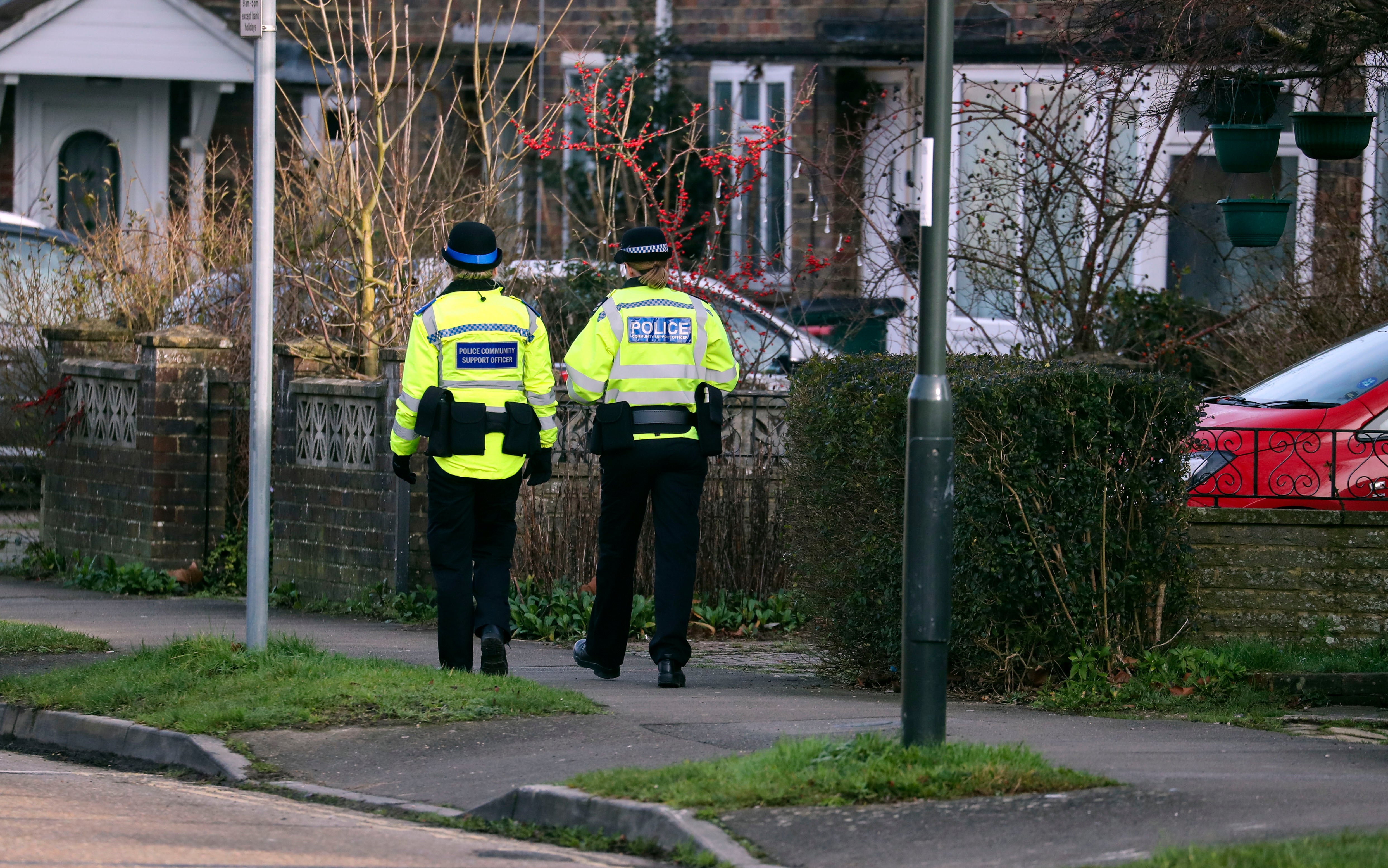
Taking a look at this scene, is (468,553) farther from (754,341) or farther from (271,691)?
(754,341)

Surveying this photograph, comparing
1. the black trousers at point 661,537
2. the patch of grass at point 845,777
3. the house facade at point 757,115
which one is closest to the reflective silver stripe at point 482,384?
the black trousers at point 661,537

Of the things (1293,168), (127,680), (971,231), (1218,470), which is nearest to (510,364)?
(127,680)

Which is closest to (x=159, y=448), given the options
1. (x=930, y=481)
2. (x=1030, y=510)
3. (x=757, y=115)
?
(x=1030, y=510)

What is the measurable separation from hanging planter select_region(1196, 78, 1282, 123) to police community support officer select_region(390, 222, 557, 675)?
3.74 meters

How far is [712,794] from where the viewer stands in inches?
240

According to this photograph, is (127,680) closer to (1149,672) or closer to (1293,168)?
(1149,672)

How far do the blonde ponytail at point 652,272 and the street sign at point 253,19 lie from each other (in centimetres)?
197

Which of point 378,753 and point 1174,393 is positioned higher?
point 1174,393

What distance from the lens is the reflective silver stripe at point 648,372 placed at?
865cm

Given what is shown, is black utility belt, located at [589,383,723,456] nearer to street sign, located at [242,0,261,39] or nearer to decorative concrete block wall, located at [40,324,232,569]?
street sign, located at [242,0,261,39]

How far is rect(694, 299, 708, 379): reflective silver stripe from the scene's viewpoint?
8711 mm

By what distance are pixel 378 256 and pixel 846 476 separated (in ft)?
17.6

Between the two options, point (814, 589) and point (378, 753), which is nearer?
point (378, 753)

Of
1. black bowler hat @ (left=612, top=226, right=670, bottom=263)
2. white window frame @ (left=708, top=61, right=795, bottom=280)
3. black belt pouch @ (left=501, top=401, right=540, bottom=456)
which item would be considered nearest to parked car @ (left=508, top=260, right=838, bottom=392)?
black bowler hat @ (left=612, top=226, right=670, bottom=263)
